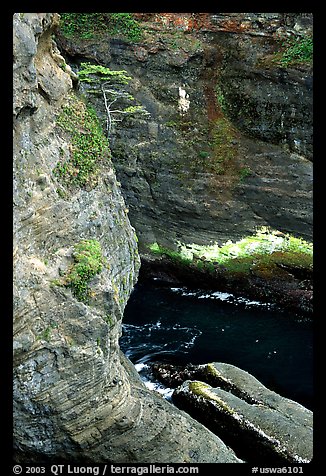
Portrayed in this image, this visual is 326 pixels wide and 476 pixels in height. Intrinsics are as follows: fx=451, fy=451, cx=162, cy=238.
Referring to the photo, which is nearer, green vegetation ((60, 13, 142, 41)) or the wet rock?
the wet rock

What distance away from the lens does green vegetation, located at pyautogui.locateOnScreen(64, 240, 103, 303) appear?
377 inches

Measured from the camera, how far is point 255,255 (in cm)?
2239

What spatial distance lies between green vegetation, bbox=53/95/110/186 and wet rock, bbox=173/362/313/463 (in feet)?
24.1

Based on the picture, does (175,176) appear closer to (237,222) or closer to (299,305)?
(237,222)

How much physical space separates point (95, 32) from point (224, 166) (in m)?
9.39

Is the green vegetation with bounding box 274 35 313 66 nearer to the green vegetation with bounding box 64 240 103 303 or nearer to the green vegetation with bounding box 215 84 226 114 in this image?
the green vegetation with bounding box 215 84 226 114

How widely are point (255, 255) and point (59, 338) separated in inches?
586

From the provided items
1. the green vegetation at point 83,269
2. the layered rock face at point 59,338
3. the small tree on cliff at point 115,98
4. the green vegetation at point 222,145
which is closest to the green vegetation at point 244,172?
the green vegetation at point 222,145

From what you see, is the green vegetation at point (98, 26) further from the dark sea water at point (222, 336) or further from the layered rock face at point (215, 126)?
the dark sea water at point (222, 336)

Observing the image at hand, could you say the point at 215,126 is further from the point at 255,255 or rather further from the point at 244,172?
the point at 255,255

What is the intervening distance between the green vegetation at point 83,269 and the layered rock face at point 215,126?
→ 1360 cm

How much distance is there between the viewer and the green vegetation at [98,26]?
2258 centimetres

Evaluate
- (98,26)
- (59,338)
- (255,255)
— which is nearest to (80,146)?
(59,338)

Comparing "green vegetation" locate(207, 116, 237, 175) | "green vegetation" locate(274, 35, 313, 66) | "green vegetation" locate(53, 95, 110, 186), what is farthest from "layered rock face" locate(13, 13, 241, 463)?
"green vegetation" locate(274, 35, 313, 66)
